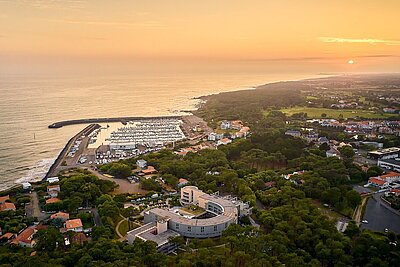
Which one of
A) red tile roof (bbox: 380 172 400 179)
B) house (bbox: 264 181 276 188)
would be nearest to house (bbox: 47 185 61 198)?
house (bbox: 264 181 276 188)

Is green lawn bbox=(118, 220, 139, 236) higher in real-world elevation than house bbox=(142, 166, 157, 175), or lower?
lower

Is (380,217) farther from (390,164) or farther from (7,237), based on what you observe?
(7,237)

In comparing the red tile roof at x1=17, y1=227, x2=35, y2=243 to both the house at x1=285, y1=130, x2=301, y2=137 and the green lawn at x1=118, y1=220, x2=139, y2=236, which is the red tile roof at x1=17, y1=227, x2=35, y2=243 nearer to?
the green lawn at x1=118, y1=220, x2=139, y2=236

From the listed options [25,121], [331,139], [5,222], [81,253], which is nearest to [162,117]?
[25,121]

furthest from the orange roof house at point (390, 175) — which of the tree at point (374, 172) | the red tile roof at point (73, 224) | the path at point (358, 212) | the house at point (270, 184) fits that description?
the red tile roof at point (73, 224)

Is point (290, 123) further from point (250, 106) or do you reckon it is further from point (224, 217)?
point (224, 217)
